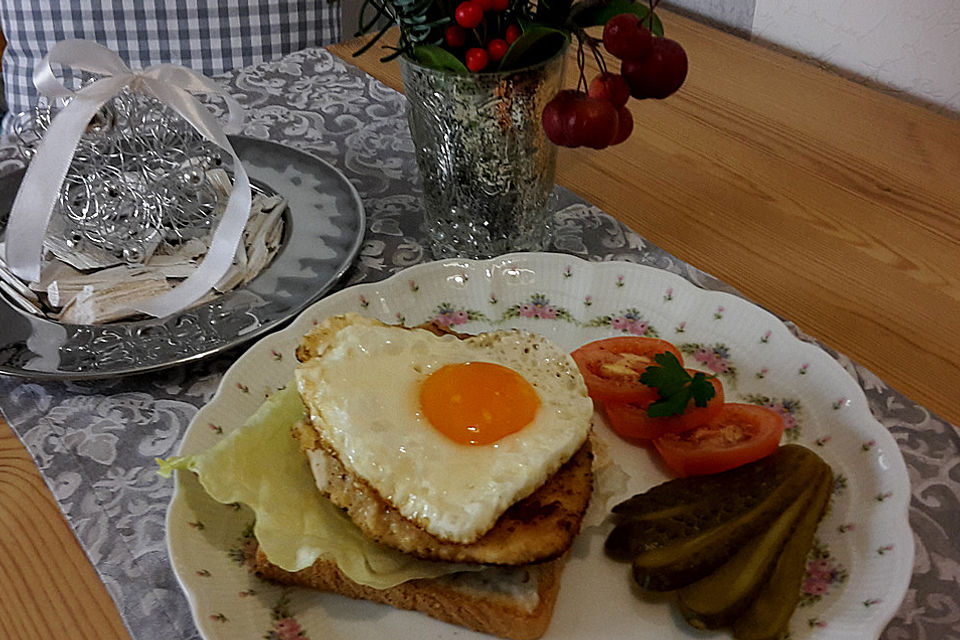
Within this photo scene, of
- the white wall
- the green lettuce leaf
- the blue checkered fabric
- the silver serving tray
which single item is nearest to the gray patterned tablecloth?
the silver serving tray

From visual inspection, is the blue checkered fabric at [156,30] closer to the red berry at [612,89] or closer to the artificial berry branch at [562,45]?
the artificial berry branch at [562,45]

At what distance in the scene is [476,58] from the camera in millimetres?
1545

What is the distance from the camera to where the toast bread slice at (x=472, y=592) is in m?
1.16

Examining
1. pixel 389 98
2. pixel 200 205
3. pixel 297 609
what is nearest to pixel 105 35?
pixel 389 98

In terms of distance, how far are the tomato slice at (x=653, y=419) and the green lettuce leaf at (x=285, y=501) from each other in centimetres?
43

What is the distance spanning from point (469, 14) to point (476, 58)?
4.3 inches

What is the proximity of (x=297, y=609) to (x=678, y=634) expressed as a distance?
0.55 meters

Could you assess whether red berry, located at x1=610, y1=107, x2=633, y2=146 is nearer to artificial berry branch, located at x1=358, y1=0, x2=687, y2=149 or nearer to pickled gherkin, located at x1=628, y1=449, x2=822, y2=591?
artificial berry branch, located at x1=358, y1=0, x2=687, y2=149

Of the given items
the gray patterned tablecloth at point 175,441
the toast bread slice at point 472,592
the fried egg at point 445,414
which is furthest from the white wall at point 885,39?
the toast bread slice at point 472,592

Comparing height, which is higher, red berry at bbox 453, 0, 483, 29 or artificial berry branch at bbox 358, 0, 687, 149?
red berry at bbox 453, 0, 483, 29

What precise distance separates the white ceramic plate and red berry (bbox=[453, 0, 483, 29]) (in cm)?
51

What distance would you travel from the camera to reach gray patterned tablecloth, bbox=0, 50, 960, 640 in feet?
4.07

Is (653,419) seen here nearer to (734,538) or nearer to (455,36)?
(734,538)

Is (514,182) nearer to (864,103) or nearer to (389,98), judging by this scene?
(389,98)
